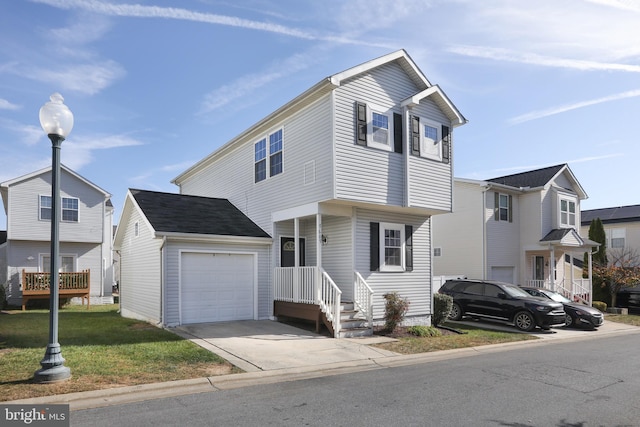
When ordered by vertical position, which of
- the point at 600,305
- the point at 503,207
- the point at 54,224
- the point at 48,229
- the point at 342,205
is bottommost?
the point at 600,305

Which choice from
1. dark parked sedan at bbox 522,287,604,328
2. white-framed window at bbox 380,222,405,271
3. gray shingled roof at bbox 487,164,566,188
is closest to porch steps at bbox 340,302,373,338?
white-framed window at bbox 380,222,405,271

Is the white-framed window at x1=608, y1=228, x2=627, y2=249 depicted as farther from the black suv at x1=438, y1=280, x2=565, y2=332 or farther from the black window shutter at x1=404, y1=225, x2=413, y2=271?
the black window shutter at x1=404, y1=225, x2=413, y2=271

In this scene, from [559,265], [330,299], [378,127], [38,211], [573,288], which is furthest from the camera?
[559,265]

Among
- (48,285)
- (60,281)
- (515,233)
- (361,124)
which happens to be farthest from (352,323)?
(48,285)

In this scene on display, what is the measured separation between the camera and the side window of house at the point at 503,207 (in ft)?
74.5

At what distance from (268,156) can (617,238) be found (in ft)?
90.2

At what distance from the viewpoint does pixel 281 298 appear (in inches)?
567

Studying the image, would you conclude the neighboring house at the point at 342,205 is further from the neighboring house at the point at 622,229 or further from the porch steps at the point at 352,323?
the neighboring house at the point at 622,229

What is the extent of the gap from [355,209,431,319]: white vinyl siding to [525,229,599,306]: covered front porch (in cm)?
1023

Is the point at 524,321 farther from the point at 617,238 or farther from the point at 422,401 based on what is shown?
the point at 617,238

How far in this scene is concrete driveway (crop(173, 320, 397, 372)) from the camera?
30.0 ft

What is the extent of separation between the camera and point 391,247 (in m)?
14.5

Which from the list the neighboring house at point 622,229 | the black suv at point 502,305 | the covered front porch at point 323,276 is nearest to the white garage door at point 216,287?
the covered front porch at point 323,276

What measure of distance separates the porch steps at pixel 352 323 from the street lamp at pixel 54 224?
7.07 meters
